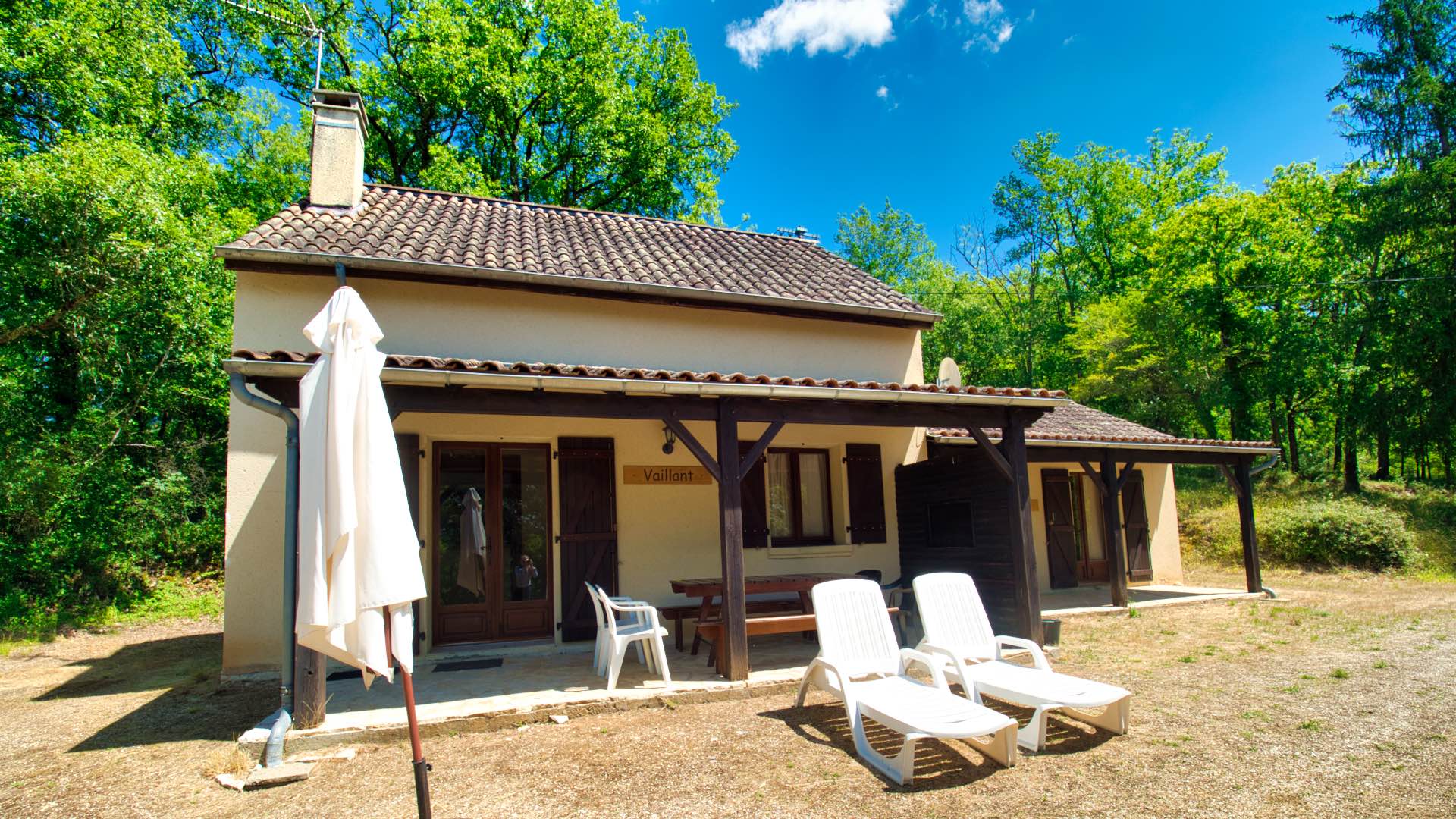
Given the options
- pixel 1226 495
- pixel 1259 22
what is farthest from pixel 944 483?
pixel 1226 495

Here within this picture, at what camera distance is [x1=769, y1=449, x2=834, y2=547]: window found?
8688mm

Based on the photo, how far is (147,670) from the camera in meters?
7.32

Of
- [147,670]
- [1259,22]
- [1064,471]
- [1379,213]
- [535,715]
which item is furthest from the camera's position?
[1379,213]

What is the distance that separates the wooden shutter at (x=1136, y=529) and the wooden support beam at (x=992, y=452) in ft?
21.3

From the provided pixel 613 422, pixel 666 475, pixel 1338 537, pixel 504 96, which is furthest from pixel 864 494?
pixel 504 96

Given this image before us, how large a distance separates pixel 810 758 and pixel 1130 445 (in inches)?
293

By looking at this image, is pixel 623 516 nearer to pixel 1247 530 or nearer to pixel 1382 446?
pixel 1247 530

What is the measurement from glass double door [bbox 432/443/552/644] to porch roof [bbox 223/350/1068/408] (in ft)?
6.94

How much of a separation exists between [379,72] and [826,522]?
15.7 meters

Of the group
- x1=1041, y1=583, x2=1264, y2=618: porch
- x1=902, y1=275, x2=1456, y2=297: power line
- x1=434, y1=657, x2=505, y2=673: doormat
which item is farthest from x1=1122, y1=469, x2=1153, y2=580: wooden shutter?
x1=434, y1=657, x2=505, y2=673: doormat

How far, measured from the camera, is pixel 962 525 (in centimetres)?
779

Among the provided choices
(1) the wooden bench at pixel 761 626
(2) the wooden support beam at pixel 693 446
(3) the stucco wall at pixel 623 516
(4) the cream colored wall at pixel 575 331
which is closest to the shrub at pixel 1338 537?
(3) the stucco wall at pixel 623 516

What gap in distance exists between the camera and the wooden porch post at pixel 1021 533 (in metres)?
6.72

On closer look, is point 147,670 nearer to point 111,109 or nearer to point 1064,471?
point 111,109
